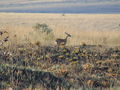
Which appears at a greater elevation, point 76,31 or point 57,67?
point 57,67

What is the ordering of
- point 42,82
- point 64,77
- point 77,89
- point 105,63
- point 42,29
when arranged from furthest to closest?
1. point 42,29
2. point 105,63
3. point 64,77
4. point 42,82
5. point 77,89

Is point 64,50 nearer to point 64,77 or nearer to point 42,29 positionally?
point 64,77

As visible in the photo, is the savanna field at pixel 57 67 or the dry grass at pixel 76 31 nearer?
the savanna field at pixel 57 67

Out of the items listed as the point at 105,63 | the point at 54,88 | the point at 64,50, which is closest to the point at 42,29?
the point at 64,50

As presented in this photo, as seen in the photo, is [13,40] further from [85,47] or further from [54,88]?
[54,88]

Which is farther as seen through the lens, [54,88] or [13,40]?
[13,40]

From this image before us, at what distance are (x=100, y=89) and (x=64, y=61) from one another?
9.29 ft

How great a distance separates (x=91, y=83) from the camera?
7816 millimetres

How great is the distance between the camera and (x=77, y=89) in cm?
688

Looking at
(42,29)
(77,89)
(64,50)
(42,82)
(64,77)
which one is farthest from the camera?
(42,29)

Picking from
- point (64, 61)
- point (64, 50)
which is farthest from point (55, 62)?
point (64, 50)

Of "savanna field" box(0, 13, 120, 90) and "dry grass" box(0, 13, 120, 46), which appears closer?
"savanna field" box(0, 13, 120, 90)

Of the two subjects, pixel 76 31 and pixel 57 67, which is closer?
pixel 57 67

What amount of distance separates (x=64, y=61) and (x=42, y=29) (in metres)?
6.29
